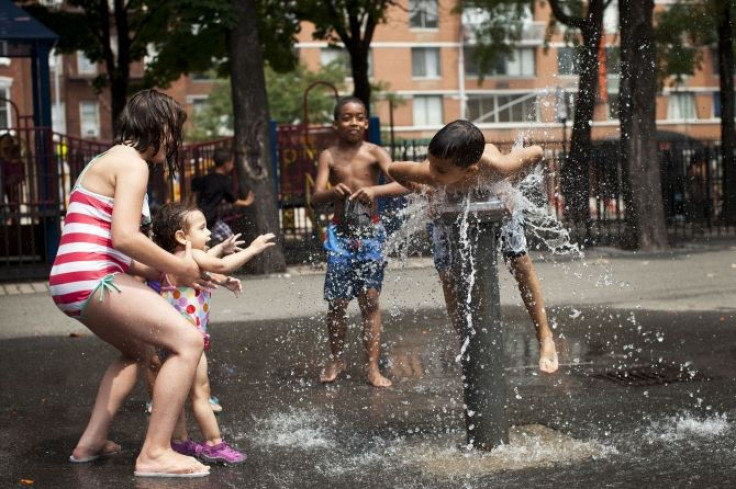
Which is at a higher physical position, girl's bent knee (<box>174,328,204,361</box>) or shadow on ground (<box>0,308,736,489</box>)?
girl's bent knee (<box>174,328,204,361</box>)

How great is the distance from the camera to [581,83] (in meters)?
19.1

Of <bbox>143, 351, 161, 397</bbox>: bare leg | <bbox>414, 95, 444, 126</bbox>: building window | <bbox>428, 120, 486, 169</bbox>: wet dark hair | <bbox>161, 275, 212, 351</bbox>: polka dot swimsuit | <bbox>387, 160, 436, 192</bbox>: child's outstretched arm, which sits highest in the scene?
<bbox>414, 95, 444, 126</bbox>: building window

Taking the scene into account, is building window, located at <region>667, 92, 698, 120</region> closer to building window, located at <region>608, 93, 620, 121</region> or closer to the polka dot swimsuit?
building window, located at <region>608, 93, 620, 121</region>

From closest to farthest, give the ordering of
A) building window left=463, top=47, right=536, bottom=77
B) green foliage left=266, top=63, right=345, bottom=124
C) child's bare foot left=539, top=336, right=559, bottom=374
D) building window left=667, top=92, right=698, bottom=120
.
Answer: child's bare foot left=539, top=336, right=559, bottom=374 < building window left=667, top=92, right=698, bottom=120 < green foliage left=266, top=63, right=345, bottom=124 < building window left=463, top=47, right=536, bottom=77

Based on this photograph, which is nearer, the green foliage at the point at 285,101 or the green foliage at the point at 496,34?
the green foliage at the point at 496,34

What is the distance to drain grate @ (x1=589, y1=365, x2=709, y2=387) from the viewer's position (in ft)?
22.1

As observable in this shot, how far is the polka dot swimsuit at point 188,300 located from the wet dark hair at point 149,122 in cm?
81

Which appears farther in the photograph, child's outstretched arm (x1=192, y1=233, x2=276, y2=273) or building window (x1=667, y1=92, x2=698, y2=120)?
building window (x1=667, y1=92, x2=698, y2=120)

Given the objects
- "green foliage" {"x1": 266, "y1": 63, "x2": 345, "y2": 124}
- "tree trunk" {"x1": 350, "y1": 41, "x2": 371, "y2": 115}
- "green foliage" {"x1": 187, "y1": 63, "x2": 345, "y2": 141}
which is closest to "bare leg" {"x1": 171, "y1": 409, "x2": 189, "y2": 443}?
"tree trunk" {"x1": 350, "y1": 41, "x2": 371, "y2": 115}

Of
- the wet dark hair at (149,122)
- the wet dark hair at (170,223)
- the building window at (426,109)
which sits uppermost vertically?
the building window at (426,109)

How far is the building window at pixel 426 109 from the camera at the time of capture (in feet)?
221

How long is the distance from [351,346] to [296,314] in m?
2.07

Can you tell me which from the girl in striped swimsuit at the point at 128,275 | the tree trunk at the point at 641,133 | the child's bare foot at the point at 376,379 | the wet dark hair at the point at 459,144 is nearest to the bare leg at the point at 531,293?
the child's bare foot at the point at 376,379

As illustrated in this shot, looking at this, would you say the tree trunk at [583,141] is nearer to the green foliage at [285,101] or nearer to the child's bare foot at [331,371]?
the child's bare foot at [331,371]
